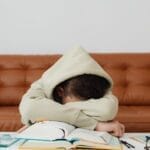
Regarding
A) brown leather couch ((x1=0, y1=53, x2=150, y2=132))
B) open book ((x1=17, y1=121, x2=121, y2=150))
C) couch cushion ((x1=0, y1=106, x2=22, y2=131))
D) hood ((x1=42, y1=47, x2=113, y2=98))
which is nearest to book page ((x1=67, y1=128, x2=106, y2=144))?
open book ((x1=17, y1=121, x2=121, y2=150))

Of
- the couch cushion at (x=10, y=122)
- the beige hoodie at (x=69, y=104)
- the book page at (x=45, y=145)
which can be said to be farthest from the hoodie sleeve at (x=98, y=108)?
the couch cushion at (x=10, y=122)

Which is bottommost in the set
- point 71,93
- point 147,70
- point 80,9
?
point 147,70

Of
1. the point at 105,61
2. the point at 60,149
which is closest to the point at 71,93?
the point at 60,149

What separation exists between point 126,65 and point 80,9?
57cm

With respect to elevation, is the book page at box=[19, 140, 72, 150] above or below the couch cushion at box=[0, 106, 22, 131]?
above

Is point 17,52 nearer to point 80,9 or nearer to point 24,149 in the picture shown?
point 80,9

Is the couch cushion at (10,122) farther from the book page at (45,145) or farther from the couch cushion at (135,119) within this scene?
the book page at (45,145)

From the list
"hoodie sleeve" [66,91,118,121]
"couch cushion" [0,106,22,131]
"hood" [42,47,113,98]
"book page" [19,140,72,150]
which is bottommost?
"couch cushion" [0,106,22,131]

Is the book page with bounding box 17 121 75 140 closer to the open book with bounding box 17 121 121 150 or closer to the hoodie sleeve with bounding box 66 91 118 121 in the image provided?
the open book with bounding box 17 121 121 150

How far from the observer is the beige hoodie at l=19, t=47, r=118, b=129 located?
48.7 inches

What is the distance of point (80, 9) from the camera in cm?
278

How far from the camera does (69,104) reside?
4.17 feet

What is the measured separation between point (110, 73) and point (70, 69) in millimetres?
1271

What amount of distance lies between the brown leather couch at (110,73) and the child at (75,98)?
44.2 inches
